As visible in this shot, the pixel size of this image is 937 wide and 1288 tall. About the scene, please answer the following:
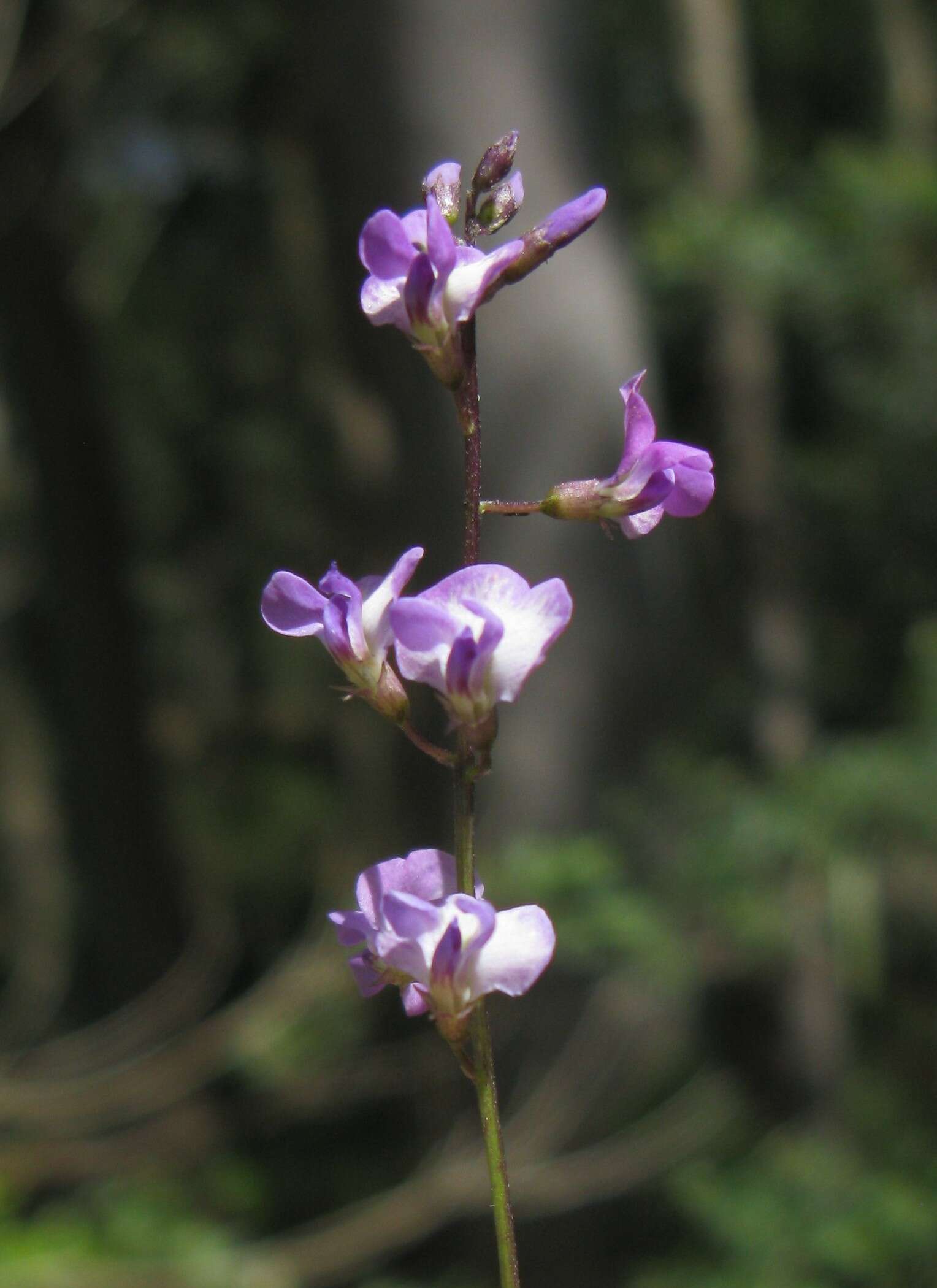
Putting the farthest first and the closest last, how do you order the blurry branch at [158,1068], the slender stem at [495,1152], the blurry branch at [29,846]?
the blurry branch at [29,846] → the blurry branch at [158,1068] → the slender stem at [495,1152]

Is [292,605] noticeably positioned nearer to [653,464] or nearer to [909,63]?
[653,464]

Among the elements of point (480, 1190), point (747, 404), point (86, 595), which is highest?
point (747, 404)

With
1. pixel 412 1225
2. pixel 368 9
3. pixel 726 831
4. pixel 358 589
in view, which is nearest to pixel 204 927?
pixel 412 1225

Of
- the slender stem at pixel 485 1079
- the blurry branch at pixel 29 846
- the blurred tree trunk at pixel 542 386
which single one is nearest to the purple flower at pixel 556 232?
the slender stem at pixel 485 1079

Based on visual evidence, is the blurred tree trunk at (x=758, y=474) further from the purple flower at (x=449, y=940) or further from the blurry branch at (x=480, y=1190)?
the purple flower at (x=449, y=940)

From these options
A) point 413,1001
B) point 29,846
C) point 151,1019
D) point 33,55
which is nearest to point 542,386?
point 151,1019

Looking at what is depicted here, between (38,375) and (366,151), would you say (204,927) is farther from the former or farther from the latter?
(366,151)
